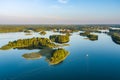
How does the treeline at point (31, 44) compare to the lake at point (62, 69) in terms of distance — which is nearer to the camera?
the lake at point (62, 69)

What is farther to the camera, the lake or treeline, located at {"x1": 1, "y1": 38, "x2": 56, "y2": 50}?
treeline, located at {"x1": 1, "y1": 38, "x2": 56, "y2": 50}

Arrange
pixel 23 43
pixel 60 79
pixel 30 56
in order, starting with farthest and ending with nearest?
pixel 23 43 → pixel 30 56 → pixel 60 79

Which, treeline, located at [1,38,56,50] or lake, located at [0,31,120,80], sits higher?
treeline, located at [1,38,56,50]

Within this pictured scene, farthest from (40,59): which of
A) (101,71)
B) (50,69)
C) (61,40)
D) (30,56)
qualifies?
(61,40)

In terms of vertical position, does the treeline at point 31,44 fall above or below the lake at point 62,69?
above

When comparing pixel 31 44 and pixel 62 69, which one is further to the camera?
pixel 31 44

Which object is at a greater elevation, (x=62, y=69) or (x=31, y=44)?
(x=31, y=44)

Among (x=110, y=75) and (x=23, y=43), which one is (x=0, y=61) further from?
(x=110, y=75)

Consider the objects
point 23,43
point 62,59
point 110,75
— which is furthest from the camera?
point 23,43

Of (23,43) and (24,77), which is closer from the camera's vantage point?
(24,77)

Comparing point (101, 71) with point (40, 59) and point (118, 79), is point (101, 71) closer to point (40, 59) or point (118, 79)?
point (118, 79)
